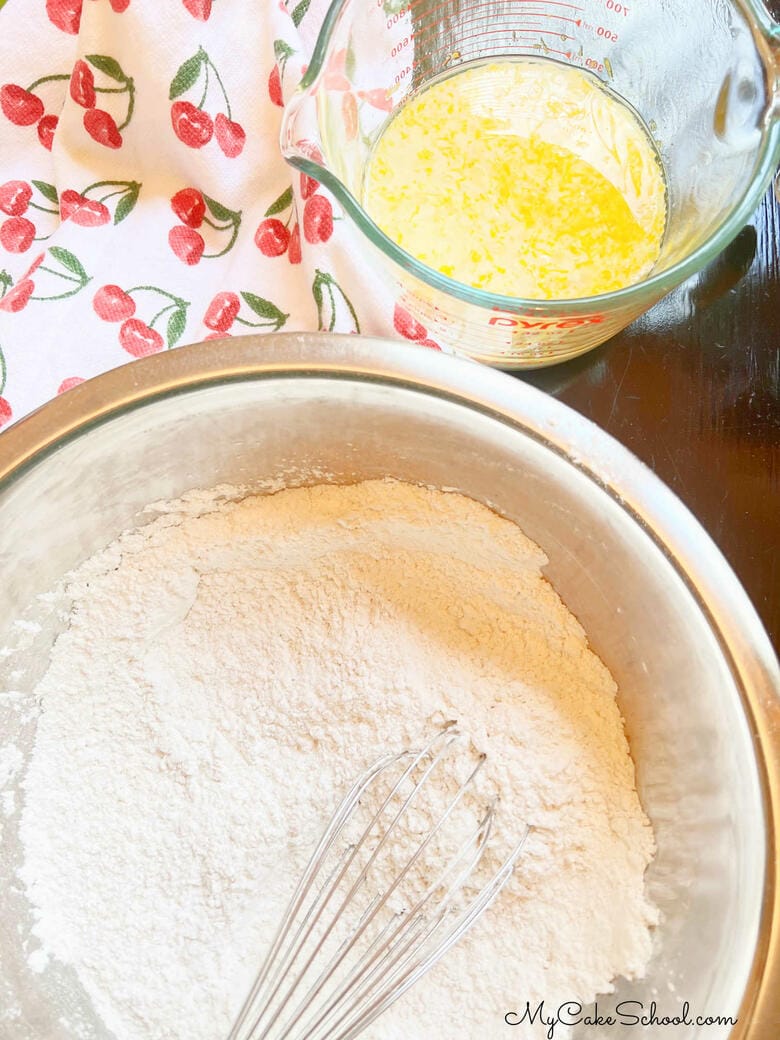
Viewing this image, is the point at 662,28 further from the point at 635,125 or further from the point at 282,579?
the point at 282,579

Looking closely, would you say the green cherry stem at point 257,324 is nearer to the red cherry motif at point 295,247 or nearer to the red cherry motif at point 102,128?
the red cherry motif at point 295,247

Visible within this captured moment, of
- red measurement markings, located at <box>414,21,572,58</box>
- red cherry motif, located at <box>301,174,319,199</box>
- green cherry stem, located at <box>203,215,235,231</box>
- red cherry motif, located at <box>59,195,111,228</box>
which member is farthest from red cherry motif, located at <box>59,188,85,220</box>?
red measurement markings, located at <box>414,21,572,58</box>

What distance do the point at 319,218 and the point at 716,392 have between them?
37 cm

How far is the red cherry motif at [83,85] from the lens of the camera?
0.74 metres

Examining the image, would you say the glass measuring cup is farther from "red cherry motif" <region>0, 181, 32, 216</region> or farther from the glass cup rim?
"red cherry motif" <region>0, 181, 32, 216</region>

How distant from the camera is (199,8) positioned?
712 millimetres

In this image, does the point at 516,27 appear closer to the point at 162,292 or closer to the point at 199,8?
the point at 199,8

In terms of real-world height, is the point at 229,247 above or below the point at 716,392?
above

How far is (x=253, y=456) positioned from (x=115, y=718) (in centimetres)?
22

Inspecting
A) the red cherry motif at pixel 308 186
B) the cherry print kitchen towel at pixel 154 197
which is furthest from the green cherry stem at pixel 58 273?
the red cherry motif at pixel 308 186

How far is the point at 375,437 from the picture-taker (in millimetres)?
655

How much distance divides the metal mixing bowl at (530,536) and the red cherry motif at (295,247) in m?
0.18

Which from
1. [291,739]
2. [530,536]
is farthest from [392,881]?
[530,536]

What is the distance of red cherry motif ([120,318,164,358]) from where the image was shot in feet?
2.41
